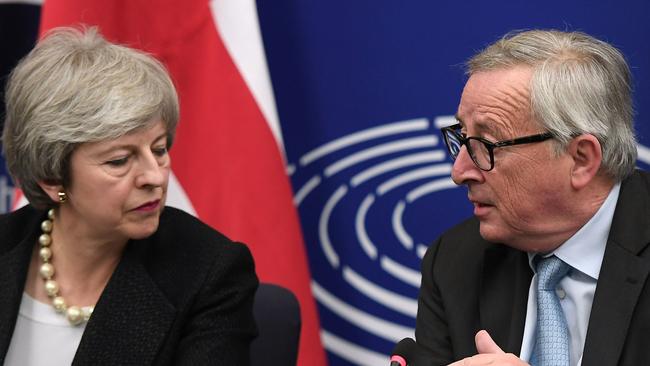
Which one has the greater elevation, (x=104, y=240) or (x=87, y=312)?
(x=104, y=240)

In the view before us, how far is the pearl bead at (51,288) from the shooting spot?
264cm

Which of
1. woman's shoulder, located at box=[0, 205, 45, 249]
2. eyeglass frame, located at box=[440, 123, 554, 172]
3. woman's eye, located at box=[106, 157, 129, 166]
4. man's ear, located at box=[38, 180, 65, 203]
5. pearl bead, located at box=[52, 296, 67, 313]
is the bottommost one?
pearl bead, located at box=[52, 296, 67, 313]

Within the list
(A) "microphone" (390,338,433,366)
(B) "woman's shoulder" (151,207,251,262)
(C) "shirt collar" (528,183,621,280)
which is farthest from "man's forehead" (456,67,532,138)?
(B) "woman's shoulder" (151,207,251,262)

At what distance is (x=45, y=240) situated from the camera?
8.87 ft

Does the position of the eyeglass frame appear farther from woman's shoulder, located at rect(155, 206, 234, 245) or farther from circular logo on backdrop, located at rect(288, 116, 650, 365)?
circular logo on backdrop, located at rect(288, 116, 650, 365)

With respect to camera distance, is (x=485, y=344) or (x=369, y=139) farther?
(x=369, y=139)

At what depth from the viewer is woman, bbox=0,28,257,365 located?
2496mm

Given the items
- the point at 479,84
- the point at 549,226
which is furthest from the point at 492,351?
the point at 479,84

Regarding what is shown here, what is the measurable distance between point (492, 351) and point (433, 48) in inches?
53.8

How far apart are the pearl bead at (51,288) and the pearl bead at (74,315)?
0.06 meters

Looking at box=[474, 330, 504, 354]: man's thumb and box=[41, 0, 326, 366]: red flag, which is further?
box=[41, 0, 326, 366]: red flag

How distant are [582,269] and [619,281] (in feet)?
0.32

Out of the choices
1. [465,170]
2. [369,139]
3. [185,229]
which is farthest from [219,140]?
[465,170]

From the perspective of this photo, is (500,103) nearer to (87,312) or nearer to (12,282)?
(87,312)
